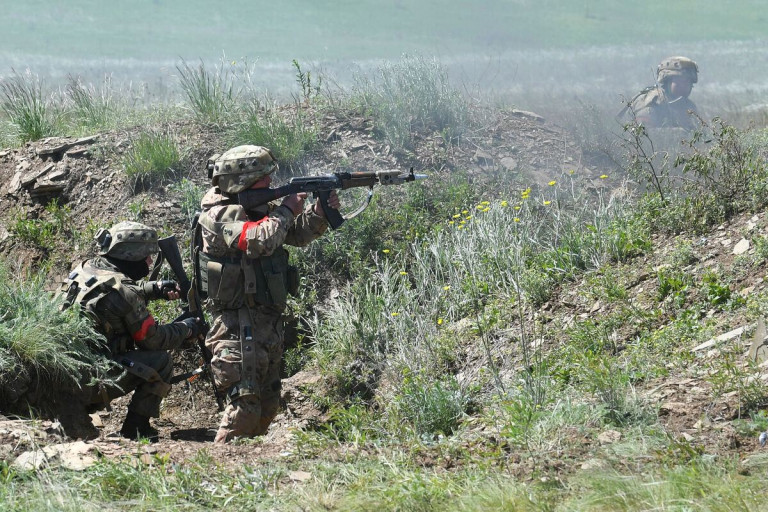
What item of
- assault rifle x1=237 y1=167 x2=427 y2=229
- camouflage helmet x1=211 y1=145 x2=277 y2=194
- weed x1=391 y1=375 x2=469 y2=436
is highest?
camouflage helmet x1=211 y1=145 x2=277 y2=194

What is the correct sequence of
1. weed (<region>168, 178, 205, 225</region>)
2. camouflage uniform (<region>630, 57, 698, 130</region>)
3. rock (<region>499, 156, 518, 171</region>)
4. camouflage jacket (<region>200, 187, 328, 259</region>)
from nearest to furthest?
1. camouflage jacket (<region>200, 187, 328, 259</region>)
2. weed (<region>168, 178, 205, 225</region>)
3. rock (<region>499, 156, 518, 171</region>)
4. camouflage uniform (<region>630, 57, 698, 130</region>)

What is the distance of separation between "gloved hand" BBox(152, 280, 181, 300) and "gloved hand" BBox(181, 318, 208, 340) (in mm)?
212

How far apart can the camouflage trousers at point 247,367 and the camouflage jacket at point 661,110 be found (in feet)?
27.2

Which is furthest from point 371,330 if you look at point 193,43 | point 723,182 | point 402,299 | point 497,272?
point 193,43

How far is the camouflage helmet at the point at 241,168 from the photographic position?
6.05 metres

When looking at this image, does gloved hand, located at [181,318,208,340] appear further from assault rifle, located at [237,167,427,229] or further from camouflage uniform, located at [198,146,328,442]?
assault rifle, located at [237,167,427,229]

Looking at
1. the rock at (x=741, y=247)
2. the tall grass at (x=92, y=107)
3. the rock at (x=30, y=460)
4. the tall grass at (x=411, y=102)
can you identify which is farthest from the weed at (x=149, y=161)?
the rock at (x=741, y=247)

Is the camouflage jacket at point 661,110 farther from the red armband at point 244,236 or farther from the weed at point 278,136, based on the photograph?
the red armband at point 244,236

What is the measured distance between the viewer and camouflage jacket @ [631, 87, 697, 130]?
12.9m

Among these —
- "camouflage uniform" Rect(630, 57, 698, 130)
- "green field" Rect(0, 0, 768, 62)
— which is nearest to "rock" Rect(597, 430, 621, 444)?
"camouflage uniform" Rect(630, 57, 698, 130)

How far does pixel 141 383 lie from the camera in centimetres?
652

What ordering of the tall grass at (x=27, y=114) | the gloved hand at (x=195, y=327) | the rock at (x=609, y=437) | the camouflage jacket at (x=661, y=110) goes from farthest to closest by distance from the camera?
1. the camouflage jacket at (x=661, y=110)
2. the tall grass at (x=27, y=114)
3. the gloved hand at (x=195, y=327)
4. the rock at (x=609, y=437)

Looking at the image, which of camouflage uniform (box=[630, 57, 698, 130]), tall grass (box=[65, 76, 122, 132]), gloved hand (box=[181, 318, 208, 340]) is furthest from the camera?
camouflage uniform (box=[630, 57, 698, 130])

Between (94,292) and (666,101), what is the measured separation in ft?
31.1
